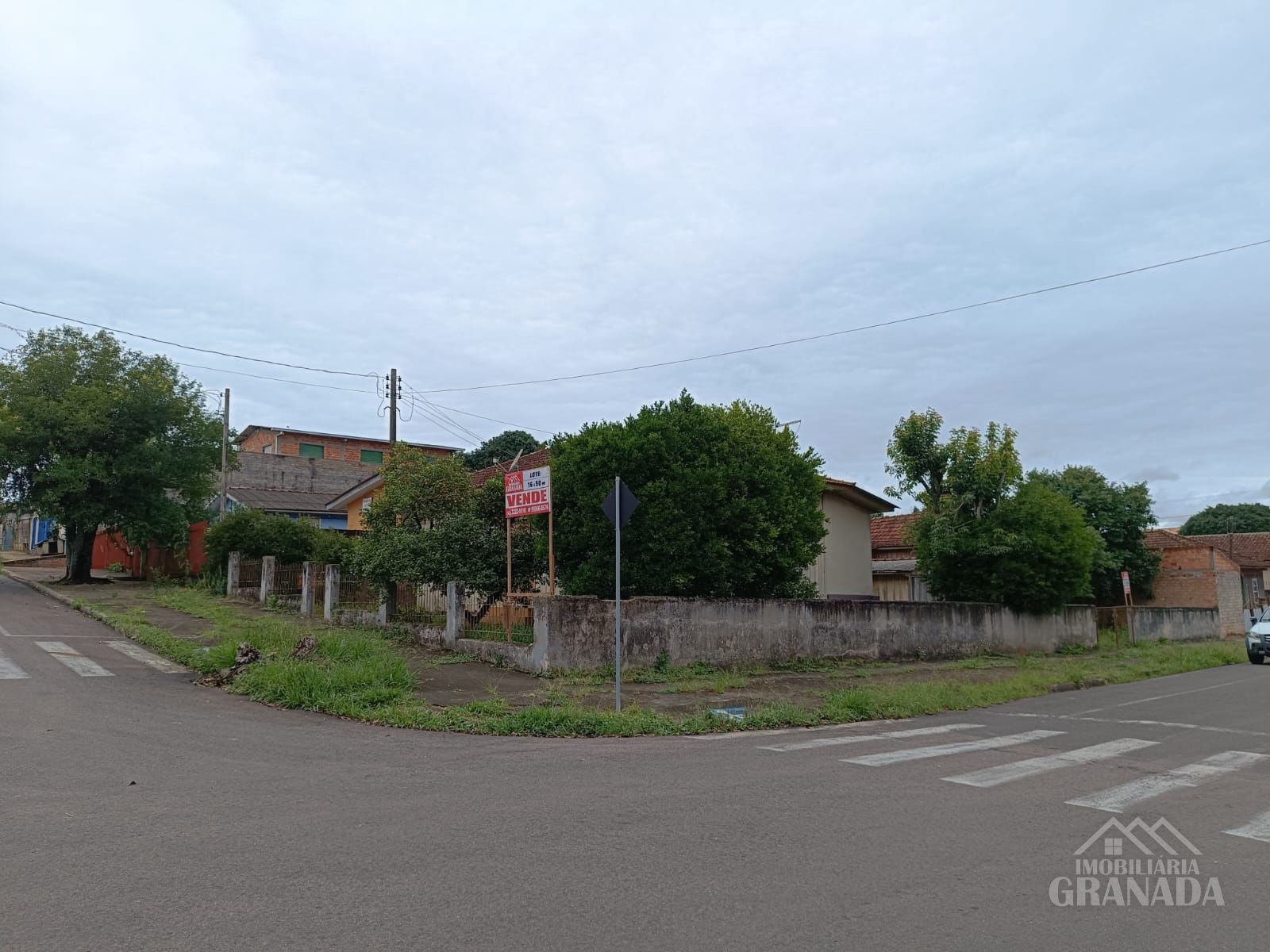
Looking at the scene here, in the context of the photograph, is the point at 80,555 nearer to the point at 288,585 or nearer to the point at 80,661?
the point at 288,585

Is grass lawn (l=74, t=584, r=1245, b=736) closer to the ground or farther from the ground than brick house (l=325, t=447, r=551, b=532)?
closer to the ground

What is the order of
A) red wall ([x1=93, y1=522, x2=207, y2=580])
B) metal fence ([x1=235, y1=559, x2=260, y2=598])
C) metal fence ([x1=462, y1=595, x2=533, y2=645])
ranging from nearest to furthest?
metal fence ([x1=462, y1=595, x2=533, y2=645]) → metal fence ([x1=235, y1=559, x2=260, y2=598]) → red wall ([x1=93, y1=522, x2=207, y2=580])

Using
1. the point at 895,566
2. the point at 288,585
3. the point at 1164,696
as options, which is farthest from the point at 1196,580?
the point at 288,585

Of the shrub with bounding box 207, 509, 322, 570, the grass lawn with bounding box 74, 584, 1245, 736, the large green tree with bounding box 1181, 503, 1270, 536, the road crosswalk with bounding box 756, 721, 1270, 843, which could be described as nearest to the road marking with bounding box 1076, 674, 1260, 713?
the grass lawn with bounding box 74, 584, 1245, 736

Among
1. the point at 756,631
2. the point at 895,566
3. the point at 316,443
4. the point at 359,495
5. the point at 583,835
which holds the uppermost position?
the point at 316,443

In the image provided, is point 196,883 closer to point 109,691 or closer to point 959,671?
point 109,691

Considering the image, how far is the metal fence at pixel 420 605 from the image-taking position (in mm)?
17094

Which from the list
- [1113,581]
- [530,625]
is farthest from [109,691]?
[1113,581]

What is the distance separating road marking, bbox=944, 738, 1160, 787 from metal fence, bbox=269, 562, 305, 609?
18.3 metres

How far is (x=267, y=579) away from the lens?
24094 millimetres

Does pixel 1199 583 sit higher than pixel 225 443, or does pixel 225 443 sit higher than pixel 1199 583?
pixel 225 443

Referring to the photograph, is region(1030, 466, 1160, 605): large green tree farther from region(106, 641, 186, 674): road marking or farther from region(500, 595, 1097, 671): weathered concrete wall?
region(106, 641, 186, 674): road marking

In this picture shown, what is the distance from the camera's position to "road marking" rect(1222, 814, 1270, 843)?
6.31 meters

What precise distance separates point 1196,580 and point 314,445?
5113cm
